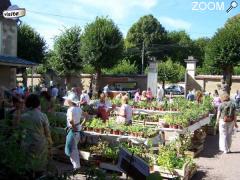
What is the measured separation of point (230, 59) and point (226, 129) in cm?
1764

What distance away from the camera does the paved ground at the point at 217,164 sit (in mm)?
8766

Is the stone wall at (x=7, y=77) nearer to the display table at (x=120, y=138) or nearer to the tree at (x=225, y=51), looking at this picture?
the tree at (x=225, y=51)

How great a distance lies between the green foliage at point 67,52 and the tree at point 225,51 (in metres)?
11.3

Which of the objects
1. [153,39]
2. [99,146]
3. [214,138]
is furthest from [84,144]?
[153,39]

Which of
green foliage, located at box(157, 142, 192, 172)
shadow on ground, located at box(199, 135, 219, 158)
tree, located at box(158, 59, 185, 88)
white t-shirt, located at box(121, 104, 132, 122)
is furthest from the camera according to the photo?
tree, located at box(158, 59, 185, 88)

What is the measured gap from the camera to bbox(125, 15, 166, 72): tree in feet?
197

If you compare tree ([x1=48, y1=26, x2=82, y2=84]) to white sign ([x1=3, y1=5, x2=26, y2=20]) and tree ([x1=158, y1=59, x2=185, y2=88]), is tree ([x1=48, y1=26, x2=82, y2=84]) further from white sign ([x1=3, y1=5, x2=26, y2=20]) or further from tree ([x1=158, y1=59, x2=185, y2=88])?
white sign ([x1=3, y1=5, x2=26, y2=20])

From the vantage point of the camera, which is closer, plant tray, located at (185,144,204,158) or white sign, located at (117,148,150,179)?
white sign, located at (117,148,150,179)

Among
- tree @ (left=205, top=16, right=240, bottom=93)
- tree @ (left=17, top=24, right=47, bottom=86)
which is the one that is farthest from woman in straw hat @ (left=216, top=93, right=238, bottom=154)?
tree @ (left=17, top=24, right=47, bottom=86)

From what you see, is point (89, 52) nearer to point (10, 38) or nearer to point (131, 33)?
point (10, 38)

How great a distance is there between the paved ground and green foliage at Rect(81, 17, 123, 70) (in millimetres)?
21938

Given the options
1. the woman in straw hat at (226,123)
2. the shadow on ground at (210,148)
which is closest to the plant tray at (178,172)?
the shadow on ground at (210,148)

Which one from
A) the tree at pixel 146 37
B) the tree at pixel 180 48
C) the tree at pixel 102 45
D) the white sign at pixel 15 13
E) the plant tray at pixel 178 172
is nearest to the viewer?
the plant tray at pixel 178 172

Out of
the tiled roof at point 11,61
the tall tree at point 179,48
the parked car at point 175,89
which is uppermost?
the tall tree at point 179,48
